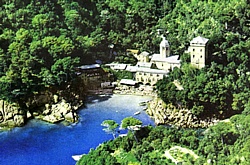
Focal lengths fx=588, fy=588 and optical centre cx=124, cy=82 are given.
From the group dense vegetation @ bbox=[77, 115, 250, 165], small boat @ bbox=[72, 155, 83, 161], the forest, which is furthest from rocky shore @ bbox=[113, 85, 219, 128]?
small boat @ bbox=[72, 155, 83, 161]

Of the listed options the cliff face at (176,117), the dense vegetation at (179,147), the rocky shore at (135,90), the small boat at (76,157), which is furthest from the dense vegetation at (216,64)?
the small boat at (76,157)

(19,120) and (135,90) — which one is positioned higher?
(135,90)

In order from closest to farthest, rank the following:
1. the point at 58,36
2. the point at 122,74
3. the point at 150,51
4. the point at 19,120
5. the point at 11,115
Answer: the point at 19,120, the point at 11,115, the point at 122,74, the point at 58,36, the point at 150,51

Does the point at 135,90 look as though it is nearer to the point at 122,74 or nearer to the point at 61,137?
the point at 122,74

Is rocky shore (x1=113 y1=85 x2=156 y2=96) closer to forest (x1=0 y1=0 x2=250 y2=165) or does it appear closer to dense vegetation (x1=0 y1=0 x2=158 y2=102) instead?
forest (x1=0 y1=0 x2=250 y2=165)

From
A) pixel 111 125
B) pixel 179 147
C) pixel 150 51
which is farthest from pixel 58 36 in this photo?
pixel 179 147

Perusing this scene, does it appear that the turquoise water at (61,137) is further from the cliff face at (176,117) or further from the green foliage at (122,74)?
the green foliage at (122,74)

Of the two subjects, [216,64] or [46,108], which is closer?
[216,64]
